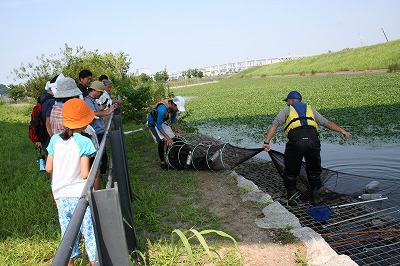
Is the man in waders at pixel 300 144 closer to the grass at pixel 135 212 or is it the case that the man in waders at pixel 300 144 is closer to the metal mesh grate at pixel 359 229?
the metal mesh grate at pixel 359 229

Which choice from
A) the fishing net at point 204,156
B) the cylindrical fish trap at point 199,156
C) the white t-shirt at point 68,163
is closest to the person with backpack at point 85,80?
the fishing net at point 204,156

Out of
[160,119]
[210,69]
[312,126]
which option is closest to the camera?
[312,126]

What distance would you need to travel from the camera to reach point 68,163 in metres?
2.76

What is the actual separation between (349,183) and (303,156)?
3.76 ft

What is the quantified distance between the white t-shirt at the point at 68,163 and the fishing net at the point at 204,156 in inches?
137

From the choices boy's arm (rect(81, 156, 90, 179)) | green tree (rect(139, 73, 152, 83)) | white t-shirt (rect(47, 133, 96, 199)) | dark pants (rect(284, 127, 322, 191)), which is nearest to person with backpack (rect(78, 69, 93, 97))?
white t-shirt (rect(47, 133, 96, 199))

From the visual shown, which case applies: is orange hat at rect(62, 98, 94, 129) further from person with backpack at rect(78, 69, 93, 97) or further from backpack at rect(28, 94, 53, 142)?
person with backpack at rect(78, 69, 93, 97)

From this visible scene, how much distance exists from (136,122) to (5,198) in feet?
23.8

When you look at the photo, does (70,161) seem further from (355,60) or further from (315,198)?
(355,60)

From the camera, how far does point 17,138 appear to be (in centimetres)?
1093

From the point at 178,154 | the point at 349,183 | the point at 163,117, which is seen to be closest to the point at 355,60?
the point at 349,183

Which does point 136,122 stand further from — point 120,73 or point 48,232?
point 48,232

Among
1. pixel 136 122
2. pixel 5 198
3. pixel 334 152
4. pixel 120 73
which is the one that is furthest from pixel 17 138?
pixel 334 152

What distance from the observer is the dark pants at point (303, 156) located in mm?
4812
